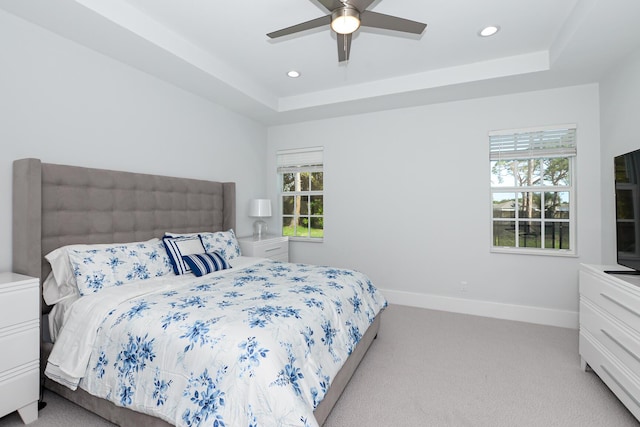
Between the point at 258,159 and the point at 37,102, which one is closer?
the point at 37,102

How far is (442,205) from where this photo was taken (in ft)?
12.5

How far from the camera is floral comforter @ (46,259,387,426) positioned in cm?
130

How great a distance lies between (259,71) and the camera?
3.37 meters

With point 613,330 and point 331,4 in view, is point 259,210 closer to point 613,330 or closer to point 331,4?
point 331,4

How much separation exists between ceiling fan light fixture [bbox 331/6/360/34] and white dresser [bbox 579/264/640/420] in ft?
7.59

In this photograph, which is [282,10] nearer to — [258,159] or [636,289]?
[258,159]

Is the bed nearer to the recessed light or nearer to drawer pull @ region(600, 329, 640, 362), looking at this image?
drawer pull @ region(600, 329, 640, 362)

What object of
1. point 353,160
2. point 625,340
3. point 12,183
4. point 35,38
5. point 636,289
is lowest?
point 625,340

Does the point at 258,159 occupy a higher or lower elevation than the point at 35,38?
lower

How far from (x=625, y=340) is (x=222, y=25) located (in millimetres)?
3578

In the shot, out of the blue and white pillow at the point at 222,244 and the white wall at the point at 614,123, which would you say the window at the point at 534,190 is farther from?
the blue and white pillow at the point at 222,244

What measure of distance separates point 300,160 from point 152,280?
284 cm

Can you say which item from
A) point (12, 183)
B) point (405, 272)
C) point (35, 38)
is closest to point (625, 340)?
point (405, 272)

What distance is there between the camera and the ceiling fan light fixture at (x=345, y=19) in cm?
189
